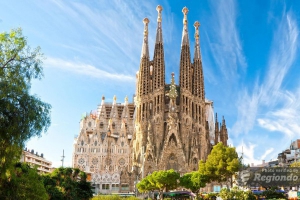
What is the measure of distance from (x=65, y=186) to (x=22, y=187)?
11739 mm

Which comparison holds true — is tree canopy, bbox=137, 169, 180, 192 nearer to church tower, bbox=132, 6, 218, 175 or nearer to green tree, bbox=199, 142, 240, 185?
green tree, bbox=199, 142, 240, 185

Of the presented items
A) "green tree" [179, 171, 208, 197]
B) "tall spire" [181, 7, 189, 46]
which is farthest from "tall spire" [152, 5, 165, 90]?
"green tree" [179, 171, 208, 197]

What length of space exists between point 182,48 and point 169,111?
15.6 meters

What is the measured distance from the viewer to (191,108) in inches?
2940

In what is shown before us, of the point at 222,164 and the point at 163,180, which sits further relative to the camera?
the point at 163,180

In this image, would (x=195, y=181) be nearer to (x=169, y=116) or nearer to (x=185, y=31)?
(x=169, y=116)

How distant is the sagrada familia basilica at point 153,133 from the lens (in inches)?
2749

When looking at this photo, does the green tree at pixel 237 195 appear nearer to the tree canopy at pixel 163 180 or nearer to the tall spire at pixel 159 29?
the tree canopy at pixel 163 180

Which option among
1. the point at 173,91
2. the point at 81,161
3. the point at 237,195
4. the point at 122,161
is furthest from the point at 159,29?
the point at 237,195

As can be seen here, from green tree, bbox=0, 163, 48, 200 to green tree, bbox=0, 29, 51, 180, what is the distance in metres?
0.79

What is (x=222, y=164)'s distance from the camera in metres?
45.0

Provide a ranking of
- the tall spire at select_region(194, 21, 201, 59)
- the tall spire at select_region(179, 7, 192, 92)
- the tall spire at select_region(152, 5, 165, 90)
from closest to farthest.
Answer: the tall spire at select_region(152, 5, 165, 90), the tall spire at select_region(179, 7, 192, 92), the tall spire at select_region(194, 21, 201, 59)

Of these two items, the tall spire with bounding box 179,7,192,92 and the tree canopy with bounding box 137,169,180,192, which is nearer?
the tree canopy with bounding box 137,169,180,192

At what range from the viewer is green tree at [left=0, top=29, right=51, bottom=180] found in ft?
49.9
